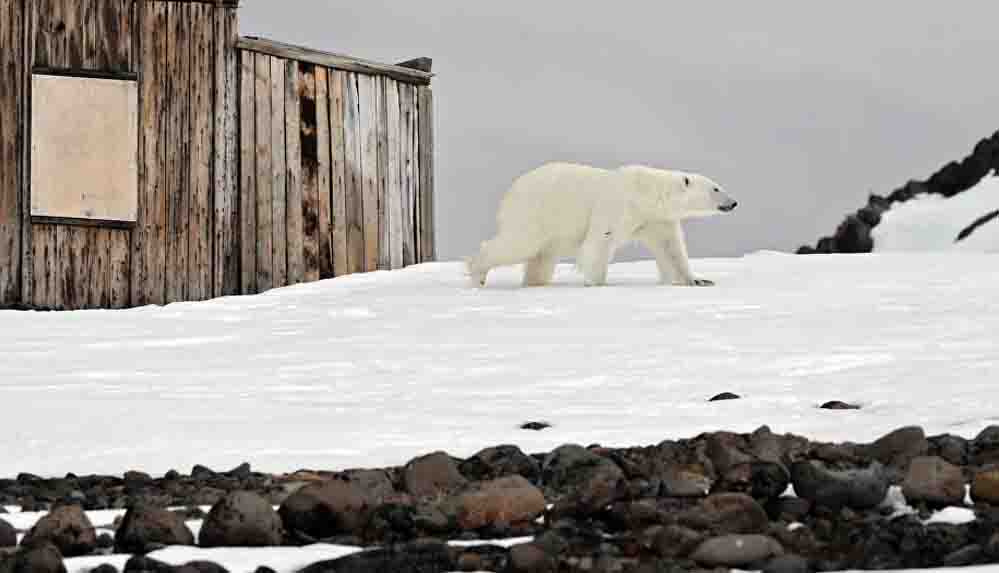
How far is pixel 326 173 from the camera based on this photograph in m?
12.4

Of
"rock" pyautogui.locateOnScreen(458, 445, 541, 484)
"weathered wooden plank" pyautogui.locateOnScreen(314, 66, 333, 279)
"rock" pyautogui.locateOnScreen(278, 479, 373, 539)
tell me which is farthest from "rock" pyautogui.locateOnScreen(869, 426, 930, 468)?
"weathered wooden plank" pyautogui.locateOnScreen(314, 66, 333, 279)

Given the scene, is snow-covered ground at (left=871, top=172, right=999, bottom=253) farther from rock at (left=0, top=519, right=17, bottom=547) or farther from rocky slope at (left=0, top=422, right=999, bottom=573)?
rock at (left=0, top=519, right=17, bottom=547)

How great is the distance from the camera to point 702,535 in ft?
8.62

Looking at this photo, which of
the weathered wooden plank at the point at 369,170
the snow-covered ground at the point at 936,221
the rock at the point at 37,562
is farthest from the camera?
the snow-covered ground at the point at 936,221

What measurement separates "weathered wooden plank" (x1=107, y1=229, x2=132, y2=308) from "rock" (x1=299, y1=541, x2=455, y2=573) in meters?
9.43

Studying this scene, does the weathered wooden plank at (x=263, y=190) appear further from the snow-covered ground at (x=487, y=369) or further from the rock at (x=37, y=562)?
the rock at (x=37, y=562)

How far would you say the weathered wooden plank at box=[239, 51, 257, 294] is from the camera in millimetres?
11984

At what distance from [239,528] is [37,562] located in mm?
416

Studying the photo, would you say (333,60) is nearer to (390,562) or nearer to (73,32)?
(73,32)

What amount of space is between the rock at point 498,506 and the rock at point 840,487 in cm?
56

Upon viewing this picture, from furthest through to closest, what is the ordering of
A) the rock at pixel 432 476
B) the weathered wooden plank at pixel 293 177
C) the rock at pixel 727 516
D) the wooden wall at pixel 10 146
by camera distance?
the weathered wooden plank at pixel 293 177 < the wooden wall at pixel 10 146 < the rock at pixel 432 476 < the rock at pixel 727 516

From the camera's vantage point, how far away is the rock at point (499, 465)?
11.8 feet

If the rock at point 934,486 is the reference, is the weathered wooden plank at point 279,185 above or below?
above

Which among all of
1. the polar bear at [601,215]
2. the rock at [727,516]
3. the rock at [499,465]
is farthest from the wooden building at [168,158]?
the rock at [727,516]
